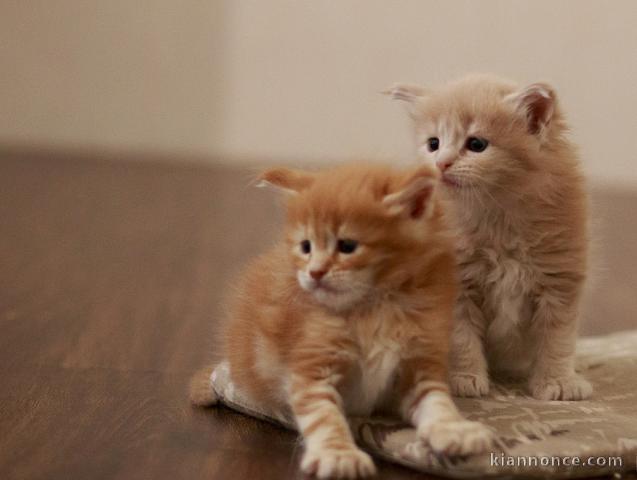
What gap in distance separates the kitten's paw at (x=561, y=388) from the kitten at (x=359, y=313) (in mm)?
301

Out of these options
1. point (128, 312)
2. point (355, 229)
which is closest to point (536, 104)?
point (355, 229)

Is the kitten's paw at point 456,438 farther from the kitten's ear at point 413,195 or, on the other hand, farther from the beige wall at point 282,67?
the beige wall at point 282,67

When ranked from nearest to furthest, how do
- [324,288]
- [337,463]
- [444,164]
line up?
[337,463], [324,288], [444,164]

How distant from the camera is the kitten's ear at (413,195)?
1521 millimetres

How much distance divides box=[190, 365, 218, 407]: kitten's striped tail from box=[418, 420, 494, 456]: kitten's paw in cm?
50

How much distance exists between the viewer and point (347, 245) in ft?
5.01

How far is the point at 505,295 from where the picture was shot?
182cm

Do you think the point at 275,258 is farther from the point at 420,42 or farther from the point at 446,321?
the point at 420,42

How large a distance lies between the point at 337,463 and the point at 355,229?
339 millimetres

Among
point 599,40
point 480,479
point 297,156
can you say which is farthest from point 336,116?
point 480,479

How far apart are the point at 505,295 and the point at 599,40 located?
3.56 metres

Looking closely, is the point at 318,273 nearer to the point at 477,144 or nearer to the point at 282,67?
the point at 477,144

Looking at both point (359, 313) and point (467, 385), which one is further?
point (467, 385)

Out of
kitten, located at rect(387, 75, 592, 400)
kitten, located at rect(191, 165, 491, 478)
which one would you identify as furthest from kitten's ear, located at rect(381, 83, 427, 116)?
kitten, located at rect(191, 165, 491, 478)
